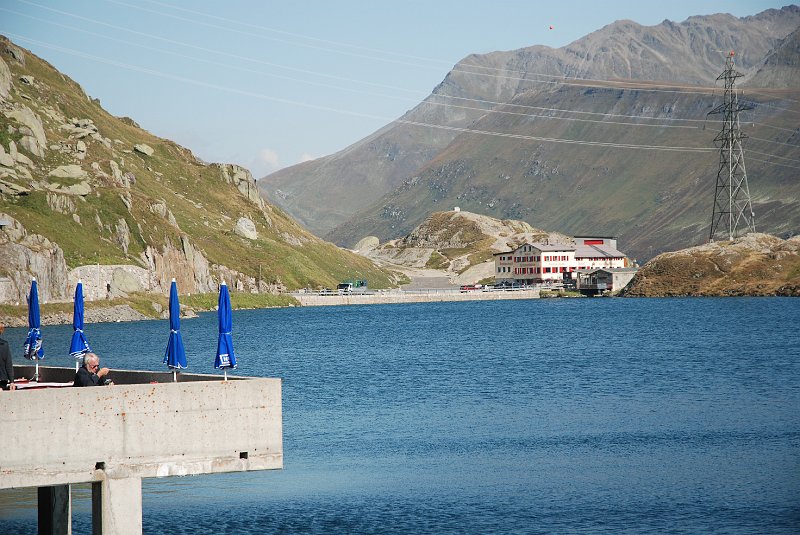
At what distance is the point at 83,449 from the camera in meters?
28.1

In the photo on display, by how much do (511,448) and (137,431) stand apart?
3198 centimetres

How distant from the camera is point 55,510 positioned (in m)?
35.6

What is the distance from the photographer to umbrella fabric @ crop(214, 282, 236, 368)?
1292 inches

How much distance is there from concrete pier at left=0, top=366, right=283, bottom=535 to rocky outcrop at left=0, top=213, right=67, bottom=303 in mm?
141465

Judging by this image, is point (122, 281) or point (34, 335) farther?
point (122, 281)

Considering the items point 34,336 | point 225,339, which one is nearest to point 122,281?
point 34,336

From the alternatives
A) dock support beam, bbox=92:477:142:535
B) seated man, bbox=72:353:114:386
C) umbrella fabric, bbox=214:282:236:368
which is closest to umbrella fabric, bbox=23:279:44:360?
umbrella fabric, bbox=214:282:236:368

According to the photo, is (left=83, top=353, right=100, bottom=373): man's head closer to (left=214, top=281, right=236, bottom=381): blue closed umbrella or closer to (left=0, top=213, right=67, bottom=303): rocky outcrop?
(left=214, top=281, right=236, bottom=381): blue closed umbrella

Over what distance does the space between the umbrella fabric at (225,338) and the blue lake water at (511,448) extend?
32.5 ft

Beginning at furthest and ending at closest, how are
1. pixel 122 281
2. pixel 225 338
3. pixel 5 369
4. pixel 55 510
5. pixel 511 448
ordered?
1. pixel 122 281
2. pixel 511 448
3. pixel 55 510
4. pixel 225 338
5. pixel 5 369

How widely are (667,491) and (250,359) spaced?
77.4 metres

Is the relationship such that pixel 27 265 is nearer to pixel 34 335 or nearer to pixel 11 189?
pixel 11 189

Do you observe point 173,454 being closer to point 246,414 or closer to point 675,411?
point 246,414

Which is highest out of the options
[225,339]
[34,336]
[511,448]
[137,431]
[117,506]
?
[225,339]
